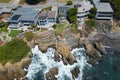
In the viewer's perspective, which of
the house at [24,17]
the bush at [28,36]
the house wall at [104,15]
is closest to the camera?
the bush at [28,36]

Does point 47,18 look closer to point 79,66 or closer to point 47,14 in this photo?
point 47,14

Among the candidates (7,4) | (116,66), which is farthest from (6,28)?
(116,66)

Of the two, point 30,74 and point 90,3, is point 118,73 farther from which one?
point 90,3

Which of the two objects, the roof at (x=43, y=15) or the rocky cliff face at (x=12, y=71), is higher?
the roof at (x=43, y=15)

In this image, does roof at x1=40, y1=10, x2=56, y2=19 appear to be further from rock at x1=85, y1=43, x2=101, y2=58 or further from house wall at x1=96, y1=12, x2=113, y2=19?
rock at x1=85, y1=43, x2=101, y2=58

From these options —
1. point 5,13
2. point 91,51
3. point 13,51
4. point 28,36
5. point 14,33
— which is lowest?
point 91,51

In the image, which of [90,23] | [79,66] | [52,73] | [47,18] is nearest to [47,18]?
[47,18]

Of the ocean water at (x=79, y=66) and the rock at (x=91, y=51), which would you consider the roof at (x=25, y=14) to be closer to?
the ocean water at (x=79, y=66)

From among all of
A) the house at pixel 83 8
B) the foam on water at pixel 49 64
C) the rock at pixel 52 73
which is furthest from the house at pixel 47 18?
the rock at pixel 52 73
